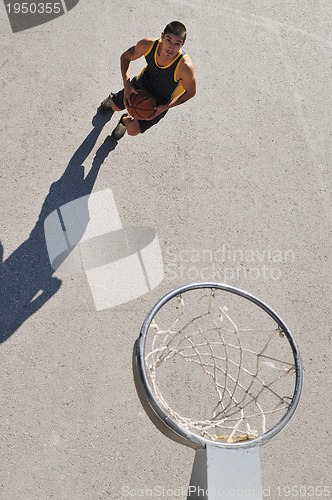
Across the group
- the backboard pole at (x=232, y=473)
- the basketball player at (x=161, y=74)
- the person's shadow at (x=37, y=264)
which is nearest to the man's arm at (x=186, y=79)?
the basketball player at (x=161, y=74)

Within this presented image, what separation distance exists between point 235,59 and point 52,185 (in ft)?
8.18

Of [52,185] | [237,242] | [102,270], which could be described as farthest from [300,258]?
[52,185]

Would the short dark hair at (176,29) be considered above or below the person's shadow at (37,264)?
above

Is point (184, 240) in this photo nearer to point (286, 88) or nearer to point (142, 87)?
point (142, 87)

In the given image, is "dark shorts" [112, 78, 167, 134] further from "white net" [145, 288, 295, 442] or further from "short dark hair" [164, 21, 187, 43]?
"white net" [145, 288, 295, 442]

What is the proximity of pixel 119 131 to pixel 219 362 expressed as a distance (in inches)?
91.6

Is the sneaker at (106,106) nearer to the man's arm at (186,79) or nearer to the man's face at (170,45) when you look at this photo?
the man's arm at (186,79)

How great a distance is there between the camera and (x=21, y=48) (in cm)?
641

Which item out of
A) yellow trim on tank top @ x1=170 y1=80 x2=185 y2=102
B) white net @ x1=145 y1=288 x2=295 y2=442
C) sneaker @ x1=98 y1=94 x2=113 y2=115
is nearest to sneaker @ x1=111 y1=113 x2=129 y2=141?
sneaker @ x1=98 y1=94 x2=113 y2=115

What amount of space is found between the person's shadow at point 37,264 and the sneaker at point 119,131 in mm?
201

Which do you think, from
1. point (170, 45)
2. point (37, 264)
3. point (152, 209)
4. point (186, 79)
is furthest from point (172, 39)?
point (37, 264)

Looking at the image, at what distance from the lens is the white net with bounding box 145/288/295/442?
5344 millimetres

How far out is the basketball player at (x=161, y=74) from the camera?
4996 mm

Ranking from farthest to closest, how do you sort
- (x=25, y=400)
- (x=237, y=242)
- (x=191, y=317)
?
(x=237, y=242), (x=191, y=317), (x=25, y=400)
